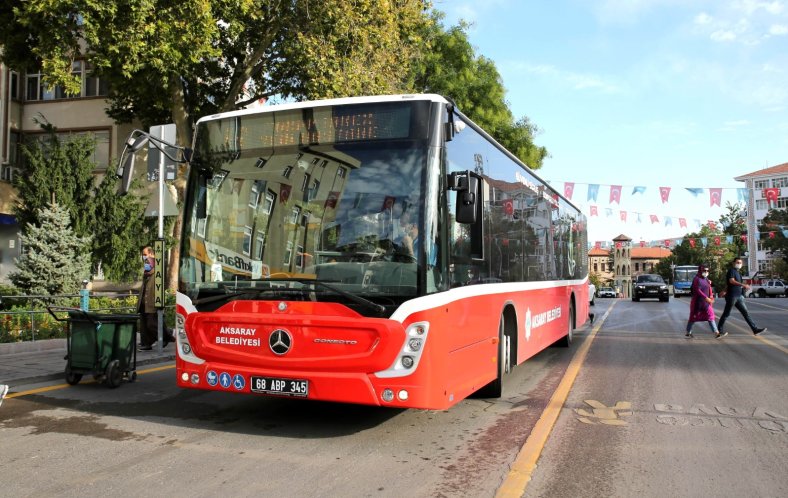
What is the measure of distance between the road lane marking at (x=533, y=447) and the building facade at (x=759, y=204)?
3695 inches

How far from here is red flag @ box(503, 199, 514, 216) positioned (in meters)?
7.73

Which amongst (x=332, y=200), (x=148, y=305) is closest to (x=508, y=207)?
(x=332, y=200)

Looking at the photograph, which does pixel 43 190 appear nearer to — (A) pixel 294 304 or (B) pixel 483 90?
(A) pixel 294 304

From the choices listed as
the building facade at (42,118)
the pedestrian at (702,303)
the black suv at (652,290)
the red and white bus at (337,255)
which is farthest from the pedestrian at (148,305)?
the black suv at (652,290)

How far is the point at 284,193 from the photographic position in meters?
5.61

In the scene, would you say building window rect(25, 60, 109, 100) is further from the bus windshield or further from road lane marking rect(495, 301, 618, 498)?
road lane marking rect(495, 301, 618, 498)

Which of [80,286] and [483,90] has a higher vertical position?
[483,90]

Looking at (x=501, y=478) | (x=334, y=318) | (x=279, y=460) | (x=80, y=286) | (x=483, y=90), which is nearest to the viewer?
(x=501, y=478)

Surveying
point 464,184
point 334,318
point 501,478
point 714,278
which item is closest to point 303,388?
point 334,318

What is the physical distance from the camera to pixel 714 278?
8981cm

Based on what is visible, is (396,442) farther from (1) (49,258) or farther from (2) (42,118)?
(2) (42,118)

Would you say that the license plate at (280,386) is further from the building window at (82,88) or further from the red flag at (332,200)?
the building window at (82,88)

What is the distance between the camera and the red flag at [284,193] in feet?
18.3

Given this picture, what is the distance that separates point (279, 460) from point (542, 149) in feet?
117
